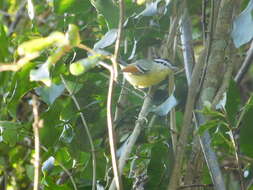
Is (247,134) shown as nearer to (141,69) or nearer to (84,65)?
(141,69)

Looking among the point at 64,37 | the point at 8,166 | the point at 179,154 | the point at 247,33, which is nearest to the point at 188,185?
the point at 179,154

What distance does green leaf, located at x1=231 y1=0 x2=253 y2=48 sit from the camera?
1.48 meters

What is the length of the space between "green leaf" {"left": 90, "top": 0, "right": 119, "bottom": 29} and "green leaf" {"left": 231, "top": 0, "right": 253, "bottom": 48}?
0.44 metres

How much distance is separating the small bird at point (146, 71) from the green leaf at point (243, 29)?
0.50 meters

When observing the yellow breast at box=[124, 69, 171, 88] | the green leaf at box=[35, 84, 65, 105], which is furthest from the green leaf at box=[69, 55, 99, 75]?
the yellow breast at box=[124, 69, 171, 88]

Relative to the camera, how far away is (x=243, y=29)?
4.94 ft

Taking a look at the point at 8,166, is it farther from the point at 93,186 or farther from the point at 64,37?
the point at 64,37

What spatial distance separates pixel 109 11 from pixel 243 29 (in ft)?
1.61

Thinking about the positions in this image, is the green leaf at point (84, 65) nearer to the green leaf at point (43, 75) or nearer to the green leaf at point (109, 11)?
the green leaf at point (43, 75)

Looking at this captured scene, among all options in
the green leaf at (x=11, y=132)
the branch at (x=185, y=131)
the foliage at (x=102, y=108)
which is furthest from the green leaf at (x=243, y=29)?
the green leaf at (x=11, y=132)

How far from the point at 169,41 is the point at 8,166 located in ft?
4.00

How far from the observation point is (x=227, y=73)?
172cm

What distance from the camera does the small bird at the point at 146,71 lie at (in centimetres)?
209

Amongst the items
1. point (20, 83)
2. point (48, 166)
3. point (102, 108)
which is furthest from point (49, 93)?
point (102, 108)
